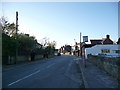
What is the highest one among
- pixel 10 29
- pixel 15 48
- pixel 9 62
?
pixel 10 29

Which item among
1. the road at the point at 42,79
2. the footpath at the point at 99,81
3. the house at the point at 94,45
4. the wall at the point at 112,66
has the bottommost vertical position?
the road at the point at 42,79

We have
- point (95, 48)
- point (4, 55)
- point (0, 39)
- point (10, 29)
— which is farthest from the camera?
point (95, 48)

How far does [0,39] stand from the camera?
102 feet

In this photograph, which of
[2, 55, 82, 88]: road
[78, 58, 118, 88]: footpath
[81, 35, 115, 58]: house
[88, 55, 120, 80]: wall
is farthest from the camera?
[81, 35, 115, 58]: house

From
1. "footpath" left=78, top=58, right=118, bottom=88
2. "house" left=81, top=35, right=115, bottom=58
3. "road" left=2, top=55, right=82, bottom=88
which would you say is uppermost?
"house" left=81, top=35, right=115, bottom=58

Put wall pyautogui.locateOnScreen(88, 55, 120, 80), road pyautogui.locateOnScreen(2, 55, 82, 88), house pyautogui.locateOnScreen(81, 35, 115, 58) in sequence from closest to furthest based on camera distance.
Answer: road pyautogui.locateOnScreen(2, 55, 82, 88), wall pyautogui.locateOnScreen(88, 55, 120, 80), house pyautogui.locateOnScreen(81, 35, 115, 58)

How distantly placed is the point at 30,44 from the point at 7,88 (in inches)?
1463

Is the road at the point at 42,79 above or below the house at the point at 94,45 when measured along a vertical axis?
below

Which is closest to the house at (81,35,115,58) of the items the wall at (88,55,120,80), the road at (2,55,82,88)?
the road at (2,55,82,88)

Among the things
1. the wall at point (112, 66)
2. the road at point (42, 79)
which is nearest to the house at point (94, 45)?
the road at point (42, 79)

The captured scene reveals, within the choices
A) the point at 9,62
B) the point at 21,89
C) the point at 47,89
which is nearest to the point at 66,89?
the point at 47,89

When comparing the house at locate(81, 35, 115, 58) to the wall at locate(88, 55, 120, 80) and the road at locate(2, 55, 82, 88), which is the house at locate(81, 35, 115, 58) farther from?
the wall at locate(88, 55, 120, 80)

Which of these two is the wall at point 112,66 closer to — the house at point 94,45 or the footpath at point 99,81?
the footpath at point 99,81

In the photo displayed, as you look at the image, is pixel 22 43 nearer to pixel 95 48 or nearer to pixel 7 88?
pixel 95 48
